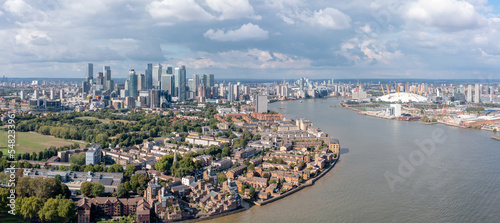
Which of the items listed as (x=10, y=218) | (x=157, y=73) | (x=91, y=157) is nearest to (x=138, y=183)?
(x=10, y=218)

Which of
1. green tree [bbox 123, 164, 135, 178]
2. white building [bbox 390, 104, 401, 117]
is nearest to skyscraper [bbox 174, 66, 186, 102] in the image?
white building [bbox 390, 104, 401, 117]

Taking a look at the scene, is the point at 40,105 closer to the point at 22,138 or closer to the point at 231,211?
the point at 22,138

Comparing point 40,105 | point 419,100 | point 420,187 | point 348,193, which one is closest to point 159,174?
point 348,193

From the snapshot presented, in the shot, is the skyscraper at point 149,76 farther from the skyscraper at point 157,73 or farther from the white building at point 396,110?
the white building at point 396,110

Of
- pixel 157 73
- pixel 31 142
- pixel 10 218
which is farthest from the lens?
pixel 157 73

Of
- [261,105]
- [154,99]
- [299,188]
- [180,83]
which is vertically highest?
[180,83]

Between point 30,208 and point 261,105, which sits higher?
point 261,105

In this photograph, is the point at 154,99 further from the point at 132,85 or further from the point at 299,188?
the point at 299,188
